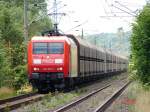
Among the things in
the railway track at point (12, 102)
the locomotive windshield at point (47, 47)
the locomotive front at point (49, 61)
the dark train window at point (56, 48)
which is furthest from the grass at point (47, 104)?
the locomotive windshield at point (47, 47)

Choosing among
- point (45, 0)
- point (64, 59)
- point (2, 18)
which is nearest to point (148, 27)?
point (64, 59)

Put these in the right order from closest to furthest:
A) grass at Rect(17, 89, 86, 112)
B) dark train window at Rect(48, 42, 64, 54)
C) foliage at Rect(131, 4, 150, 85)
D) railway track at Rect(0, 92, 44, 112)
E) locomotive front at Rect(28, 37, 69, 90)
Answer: railway track at Rect(0, 92, 44, 112), grass at Rect(17, 89, 86, 112), foliage at Rect(131, 4, 150, 85), locomotive front at Rect(28, 37, 69, 90), dark train window at Rect(48, 42, 64, 54)

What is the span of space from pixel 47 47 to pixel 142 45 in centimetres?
732

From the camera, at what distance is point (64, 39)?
105 feet

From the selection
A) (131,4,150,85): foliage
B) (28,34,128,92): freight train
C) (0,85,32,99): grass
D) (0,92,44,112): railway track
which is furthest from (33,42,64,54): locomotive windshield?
(131,4,150,85): foliage

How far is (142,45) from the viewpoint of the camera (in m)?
26.5

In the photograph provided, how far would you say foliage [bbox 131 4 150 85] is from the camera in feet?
85.5

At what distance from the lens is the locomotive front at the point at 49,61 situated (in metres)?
31.5

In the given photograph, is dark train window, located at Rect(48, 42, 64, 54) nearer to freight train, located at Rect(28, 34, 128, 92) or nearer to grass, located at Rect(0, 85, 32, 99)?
freight train, located at Rect(28, 34, 128, 92)

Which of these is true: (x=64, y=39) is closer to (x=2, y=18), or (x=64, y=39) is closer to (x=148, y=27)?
(x=148, y=27)

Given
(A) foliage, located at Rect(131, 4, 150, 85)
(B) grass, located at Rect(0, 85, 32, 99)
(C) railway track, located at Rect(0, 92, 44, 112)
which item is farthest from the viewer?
(B) grass, located at Rect(0, 85, 32, 99)

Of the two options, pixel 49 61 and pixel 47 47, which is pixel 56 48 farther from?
pixel 49 61

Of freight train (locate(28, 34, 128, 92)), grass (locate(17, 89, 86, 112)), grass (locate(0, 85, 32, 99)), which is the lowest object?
grass (locate(17, 89, 86, 112))

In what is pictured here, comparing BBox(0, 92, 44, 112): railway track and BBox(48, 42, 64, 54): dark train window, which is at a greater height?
BBox(48, 42, 64, 54): dark train window
